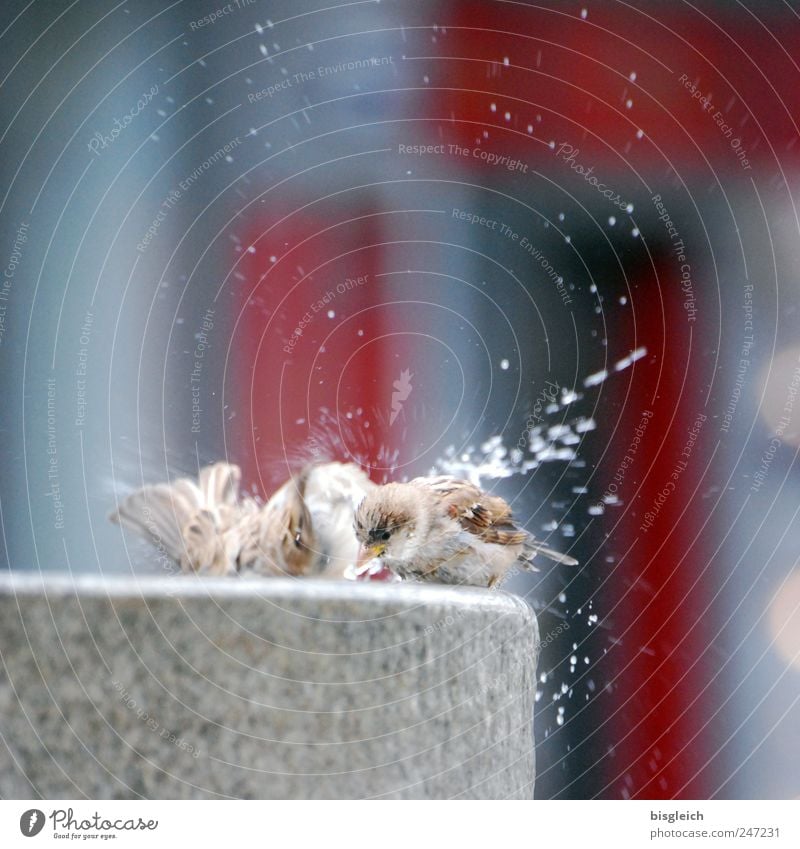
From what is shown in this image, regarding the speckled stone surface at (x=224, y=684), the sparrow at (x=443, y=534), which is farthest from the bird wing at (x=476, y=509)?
the speckled stone surface at (x=224, y=684)

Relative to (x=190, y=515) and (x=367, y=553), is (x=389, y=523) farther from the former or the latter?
(x=190, y=515)

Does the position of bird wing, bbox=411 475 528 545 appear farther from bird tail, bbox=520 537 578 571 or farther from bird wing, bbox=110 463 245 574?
bird wing, bbox=110 463 245 574

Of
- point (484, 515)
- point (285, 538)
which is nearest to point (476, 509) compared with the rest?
point (484, 515)
